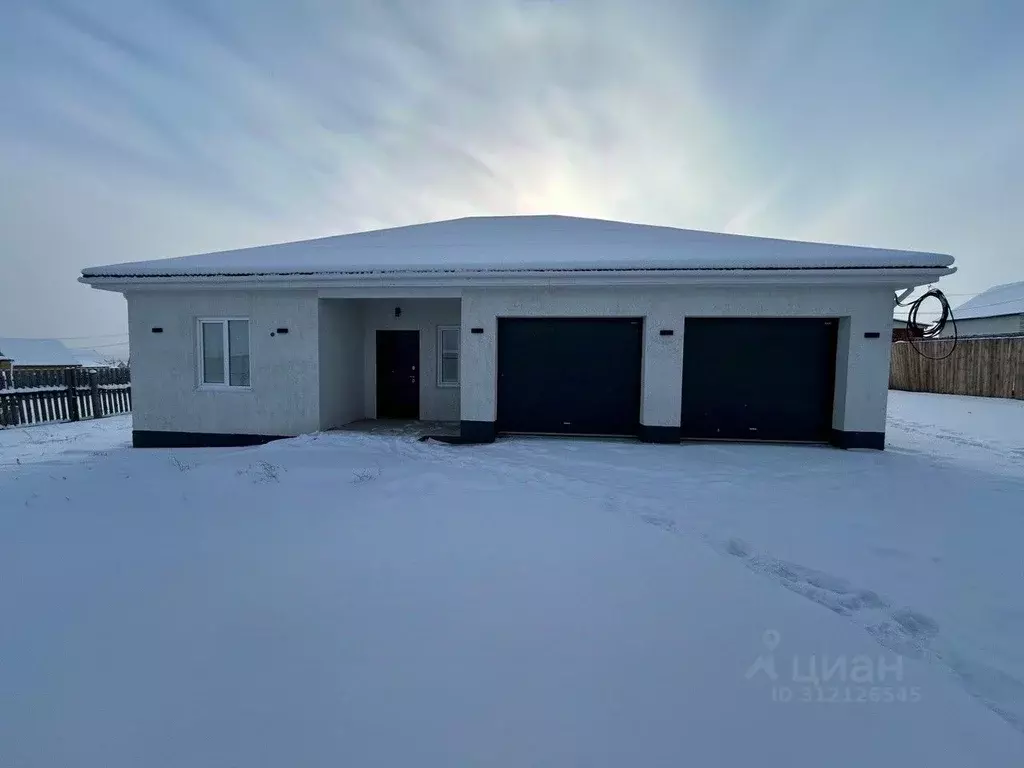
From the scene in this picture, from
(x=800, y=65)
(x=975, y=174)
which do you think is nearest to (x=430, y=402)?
(x=800, y=65)

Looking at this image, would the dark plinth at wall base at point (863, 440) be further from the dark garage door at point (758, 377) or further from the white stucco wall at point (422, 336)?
the white stucco wall at point (422, 336)

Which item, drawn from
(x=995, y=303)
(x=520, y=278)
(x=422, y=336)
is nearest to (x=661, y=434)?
(x=520, y=278)

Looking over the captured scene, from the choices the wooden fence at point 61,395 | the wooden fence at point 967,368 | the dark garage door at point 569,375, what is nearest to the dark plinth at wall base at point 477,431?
the dark garage door at point 569,375

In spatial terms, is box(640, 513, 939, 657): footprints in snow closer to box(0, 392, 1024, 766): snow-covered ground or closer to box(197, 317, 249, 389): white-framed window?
box(0, 392, 1024, 766): snow-covered ground

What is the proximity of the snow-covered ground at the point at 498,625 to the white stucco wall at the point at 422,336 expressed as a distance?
4.75 m

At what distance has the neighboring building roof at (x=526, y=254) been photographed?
256 inches

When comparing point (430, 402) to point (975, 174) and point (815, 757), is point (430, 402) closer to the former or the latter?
point (815, 757)

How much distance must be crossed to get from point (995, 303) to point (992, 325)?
233 cm

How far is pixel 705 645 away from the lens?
2.06m

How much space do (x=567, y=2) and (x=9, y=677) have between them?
1159 centimetres

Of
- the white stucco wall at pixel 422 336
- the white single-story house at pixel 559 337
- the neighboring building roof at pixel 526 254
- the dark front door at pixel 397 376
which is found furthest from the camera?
the dark front door at pixel 397 376

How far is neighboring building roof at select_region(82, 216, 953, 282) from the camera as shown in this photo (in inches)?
256

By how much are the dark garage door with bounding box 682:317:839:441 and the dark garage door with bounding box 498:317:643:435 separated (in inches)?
40.7

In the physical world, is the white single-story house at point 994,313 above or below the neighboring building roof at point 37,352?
above
